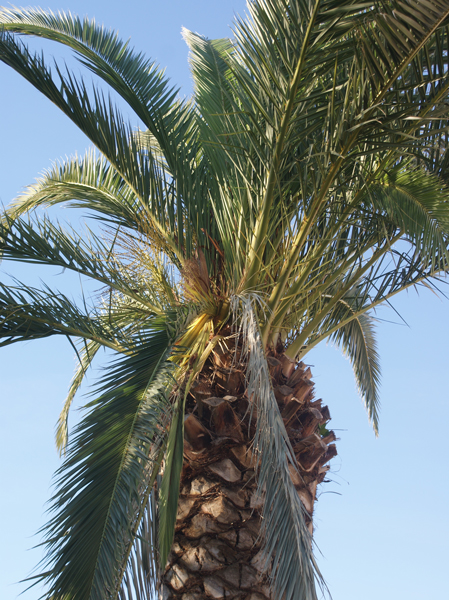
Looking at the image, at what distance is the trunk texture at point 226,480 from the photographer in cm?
382

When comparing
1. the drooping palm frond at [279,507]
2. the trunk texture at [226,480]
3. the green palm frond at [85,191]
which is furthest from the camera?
the green palm frond at [85,191]

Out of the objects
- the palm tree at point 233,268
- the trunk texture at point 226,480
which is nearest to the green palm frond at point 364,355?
the palm tree at point 233,268

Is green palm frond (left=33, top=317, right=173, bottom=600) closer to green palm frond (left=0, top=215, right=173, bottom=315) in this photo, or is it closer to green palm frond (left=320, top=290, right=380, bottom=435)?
green palm frond (left=0, top=215, right=173, bottom=315)

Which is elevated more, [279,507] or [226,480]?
[226,480]

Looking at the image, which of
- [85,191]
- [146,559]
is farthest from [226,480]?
[85,191]

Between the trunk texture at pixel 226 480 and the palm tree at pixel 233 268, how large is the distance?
13 mm

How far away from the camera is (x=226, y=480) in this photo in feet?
13.1

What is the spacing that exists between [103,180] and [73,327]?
223cm

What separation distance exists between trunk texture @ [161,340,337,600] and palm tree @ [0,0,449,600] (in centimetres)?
1

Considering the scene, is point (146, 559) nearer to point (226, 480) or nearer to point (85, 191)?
point (226, 480)

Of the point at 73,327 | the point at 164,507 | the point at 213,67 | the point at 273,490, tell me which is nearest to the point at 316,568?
the point at 273,490

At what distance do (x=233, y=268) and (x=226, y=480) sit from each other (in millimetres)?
1527

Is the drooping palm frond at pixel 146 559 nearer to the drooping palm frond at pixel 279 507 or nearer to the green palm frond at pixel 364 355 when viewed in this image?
the drooping palm frond at pixel 279 507

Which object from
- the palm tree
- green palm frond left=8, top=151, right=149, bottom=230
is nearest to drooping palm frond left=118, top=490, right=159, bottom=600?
the palm tree
